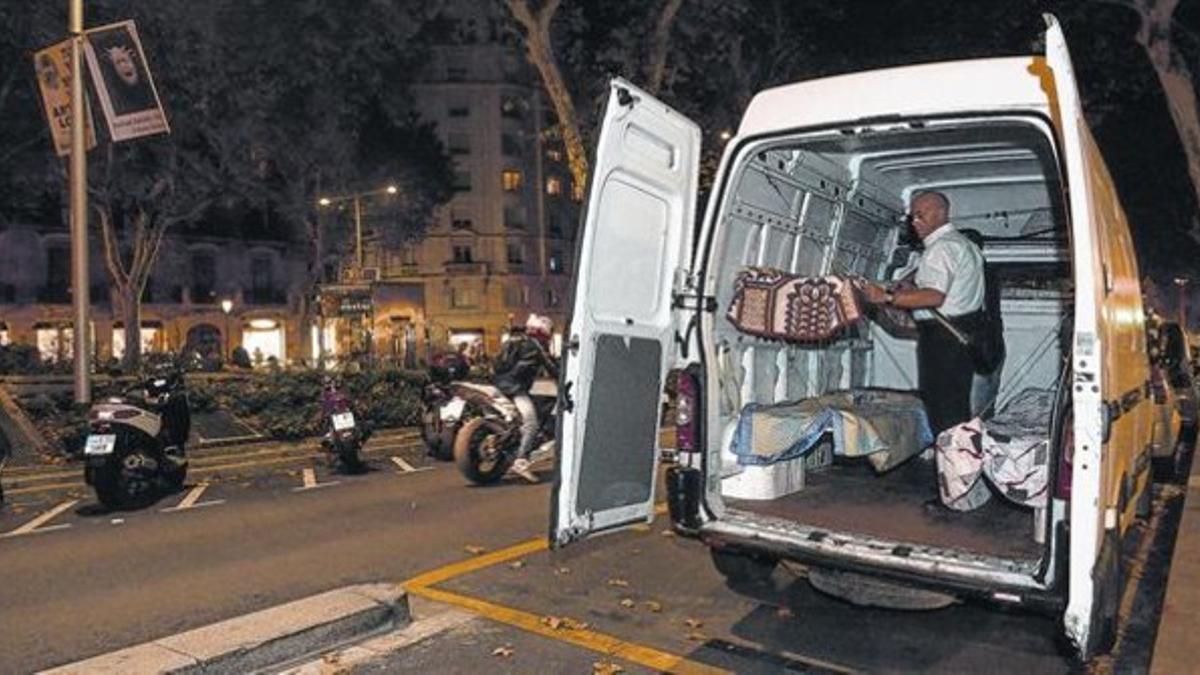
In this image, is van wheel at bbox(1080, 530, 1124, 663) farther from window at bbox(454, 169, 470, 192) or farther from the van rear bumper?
window at bbox(454, 169, 470, 192)

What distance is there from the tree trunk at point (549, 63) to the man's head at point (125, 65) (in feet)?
19.0

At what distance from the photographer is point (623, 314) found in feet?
17.4

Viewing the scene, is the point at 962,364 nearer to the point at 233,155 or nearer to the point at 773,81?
the point at 773,81

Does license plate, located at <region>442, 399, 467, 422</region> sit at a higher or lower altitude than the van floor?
higher

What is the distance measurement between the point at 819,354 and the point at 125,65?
415 inches

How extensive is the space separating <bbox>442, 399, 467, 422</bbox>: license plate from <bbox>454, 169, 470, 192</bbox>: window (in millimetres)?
57005

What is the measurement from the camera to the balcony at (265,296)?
2003 inches

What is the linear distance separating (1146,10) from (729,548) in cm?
1178

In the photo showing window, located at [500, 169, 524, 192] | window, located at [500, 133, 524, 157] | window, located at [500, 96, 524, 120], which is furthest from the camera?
window, located at [500, 133, 524, 157]

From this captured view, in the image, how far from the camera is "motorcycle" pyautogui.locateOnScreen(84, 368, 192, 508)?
904 cm

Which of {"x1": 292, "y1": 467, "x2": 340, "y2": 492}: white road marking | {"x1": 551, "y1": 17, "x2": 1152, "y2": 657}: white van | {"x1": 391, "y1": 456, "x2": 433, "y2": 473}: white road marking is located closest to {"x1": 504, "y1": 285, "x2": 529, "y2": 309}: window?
{"x1": 391, "y1": 456, "x2": 433, "y2": 473}: white road marking

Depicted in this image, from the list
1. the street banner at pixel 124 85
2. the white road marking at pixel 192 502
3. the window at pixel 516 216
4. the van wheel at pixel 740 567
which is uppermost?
the window at pixel 516 216

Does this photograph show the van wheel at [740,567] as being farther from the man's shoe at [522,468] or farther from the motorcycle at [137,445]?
the motorcycle at [137,445]

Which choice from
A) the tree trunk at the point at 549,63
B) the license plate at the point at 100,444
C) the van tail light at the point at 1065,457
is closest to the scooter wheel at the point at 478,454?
the license plate at the point at 100,444
